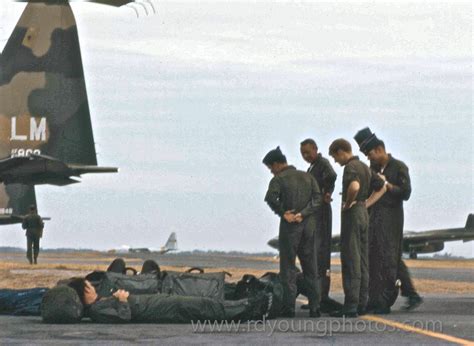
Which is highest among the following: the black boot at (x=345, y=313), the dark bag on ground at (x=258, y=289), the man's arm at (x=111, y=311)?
the dark bag on ground at (x=258, y=289)

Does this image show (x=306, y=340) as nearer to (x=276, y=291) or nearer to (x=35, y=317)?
(x=276, y=291)

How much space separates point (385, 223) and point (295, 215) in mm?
1494

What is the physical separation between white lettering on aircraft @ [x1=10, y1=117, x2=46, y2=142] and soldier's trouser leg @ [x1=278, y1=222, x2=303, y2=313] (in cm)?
2179

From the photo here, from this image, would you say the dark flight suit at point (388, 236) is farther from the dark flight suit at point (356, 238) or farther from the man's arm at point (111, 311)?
the man's arm at point (111, 311)

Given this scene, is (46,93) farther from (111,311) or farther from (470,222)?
(470,222)

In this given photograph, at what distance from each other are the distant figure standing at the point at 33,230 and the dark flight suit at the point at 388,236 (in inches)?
882

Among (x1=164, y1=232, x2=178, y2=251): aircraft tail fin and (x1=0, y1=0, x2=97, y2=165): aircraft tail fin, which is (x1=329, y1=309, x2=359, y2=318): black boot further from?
(x1=164, y1=232, x2=178, y2=251): aircraft tail fin

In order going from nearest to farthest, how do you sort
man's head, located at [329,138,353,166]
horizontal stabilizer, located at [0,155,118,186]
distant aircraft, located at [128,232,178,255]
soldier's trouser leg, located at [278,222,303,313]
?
soldier's trouser leg, located at [278,222,303,313]
man's head, located at [329,138,353,166]
horizontal stabilizer, located at [0,155,118,186]
distant aircraft, located at [128,232,178,255]

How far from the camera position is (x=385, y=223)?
13.5 m

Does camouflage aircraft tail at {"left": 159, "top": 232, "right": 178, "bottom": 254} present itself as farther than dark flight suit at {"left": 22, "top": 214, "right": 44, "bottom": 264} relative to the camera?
Yes

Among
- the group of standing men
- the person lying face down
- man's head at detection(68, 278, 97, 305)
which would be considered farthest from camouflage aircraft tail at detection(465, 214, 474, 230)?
man's head at detection(68, 278, 97, 305)

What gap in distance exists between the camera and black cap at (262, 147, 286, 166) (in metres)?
12.6

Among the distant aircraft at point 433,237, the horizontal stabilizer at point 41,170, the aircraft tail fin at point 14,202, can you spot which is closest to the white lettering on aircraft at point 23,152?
the horizontal stabilizer at point 41,170

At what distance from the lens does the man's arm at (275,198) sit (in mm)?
12438
